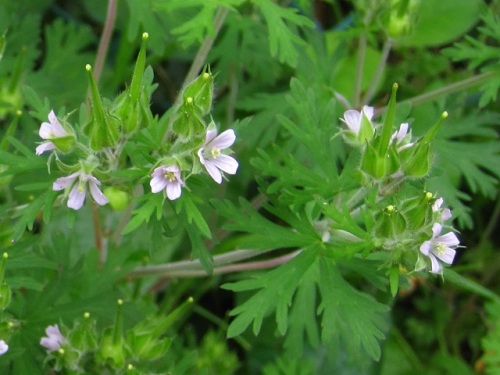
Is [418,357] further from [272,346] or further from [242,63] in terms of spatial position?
[242,63]

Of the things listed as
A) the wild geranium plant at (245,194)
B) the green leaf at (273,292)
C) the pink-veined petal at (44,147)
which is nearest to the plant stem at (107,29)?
the wild geranium plant at (245,194)

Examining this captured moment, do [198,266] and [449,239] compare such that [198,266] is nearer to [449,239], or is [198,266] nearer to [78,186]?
[78,186]

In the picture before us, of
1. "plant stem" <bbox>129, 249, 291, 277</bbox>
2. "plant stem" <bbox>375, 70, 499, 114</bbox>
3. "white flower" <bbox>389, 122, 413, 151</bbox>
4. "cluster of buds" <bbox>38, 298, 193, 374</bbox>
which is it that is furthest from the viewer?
"plant stem" <bbox>375, 70, 499, 114</bbox>

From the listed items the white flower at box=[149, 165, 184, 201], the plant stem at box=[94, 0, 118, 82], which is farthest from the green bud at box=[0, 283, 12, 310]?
the plant stem at box=[94, 0, 118, 82]

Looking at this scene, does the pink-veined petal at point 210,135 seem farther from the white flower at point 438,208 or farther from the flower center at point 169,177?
the white flower at point 438,208

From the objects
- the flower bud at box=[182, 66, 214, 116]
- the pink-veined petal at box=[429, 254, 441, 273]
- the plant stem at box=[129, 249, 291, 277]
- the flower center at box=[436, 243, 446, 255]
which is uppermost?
the flower bud at box=[182, 66, 214, 116]

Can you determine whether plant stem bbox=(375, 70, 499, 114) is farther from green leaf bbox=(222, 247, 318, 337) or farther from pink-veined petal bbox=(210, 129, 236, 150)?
pink-veined petal bbox=(210, 129, 236, 150)
